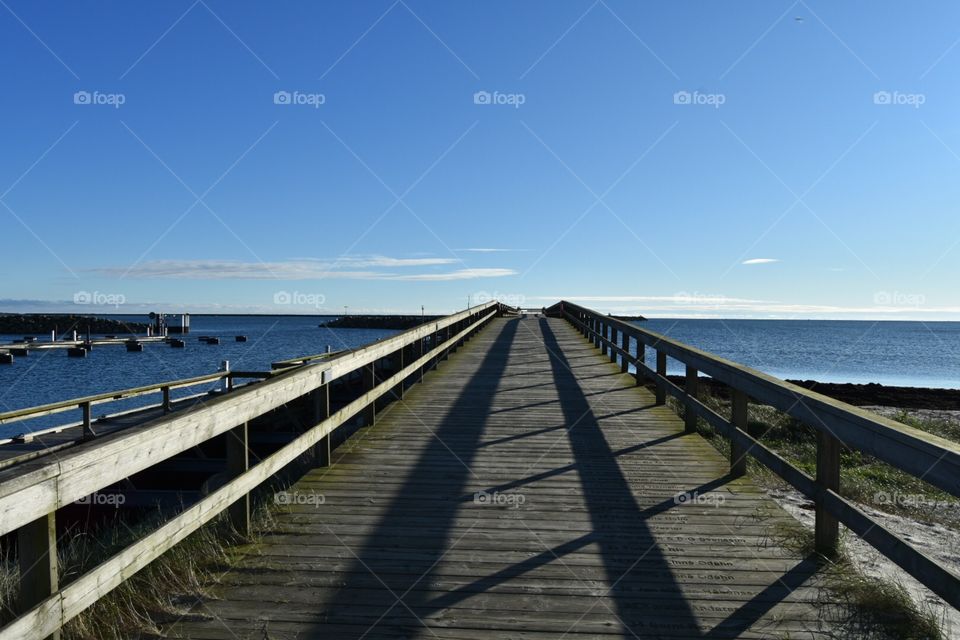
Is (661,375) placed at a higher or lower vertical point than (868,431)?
lower

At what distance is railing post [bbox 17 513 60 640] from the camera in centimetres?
218

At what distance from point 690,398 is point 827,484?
3139mm

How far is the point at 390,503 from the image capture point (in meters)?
4.83

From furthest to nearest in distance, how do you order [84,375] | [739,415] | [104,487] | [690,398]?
[84,375]
[690,398]
[739,415]
[104,487]

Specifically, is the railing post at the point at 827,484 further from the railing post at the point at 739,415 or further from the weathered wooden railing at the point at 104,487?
the weathered wooden railing at the point at 104,487

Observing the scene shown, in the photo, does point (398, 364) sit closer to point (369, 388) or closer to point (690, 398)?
point (369, 388)

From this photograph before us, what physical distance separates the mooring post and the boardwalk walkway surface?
333 mm

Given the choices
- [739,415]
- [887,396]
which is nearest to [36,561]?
[739,415]

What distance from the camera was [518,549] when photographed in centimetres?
399

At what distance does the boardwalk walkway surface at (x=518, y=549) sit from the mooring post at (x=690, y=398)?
333 mm

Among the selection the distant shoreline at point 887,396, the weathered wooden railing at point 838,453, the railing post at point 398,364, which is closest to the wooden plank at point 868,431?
the weathered wooden railing at point 838,453

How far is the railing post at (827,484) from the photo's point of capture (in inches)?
146

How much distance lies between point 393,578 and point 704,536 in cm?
200

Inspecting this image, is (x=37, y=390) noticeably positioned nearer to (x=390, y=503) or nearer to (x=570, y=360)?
(x=570, y=360)
